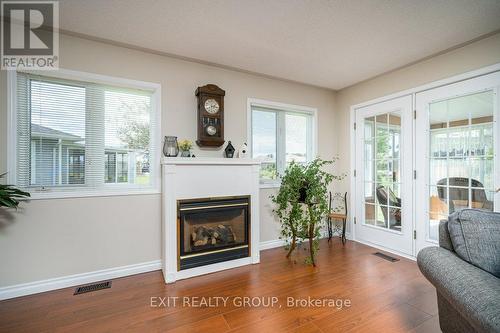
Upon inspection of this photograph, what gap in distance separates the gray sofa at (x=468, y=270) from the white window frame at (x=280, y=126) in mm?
2220

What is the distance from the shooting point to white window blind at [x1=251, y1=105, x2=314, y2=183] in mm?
3458

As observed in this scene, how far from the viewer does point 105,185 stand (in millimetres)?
2580

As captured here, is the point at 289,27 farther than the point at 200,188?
No

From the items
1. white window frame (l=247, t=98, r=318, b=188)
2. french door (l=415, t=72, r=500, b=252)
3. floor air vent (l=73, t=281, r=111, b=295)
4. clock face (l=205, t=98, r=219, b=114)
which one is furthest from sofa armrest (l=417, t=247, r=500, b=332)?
floor air vent (l=73, t=281, r=111, b=295)

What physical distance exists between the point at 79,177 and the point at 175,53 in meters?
1.75

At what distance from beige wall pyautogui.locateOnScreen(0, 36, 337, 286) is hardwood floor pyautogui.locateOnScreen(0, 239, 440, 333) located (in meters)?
0.28

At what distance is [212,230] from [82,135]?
68.7 inches

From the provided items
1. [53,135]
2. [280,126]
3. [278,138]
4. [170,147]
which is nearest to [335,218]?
[278,138]

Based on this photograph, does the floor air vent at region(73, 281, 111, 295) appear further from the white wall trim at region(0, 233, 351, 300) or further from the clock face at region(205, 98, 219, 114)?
the clock face at region(205, 98, 219, 114)

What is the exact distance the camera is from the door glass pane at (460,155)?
8.02 feet

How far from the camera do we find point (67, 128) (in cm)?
242

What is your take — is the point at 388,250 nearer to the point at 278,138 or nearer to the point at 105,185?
the point at 278,138

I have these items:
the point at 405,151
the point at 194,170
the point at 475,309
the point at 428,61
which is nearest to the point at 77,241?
the point at 194,170

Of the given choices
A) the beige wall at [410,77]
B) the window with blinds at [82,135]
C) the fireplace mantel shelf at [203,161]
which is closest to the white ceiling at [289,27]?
the beige wall at [410,77]
